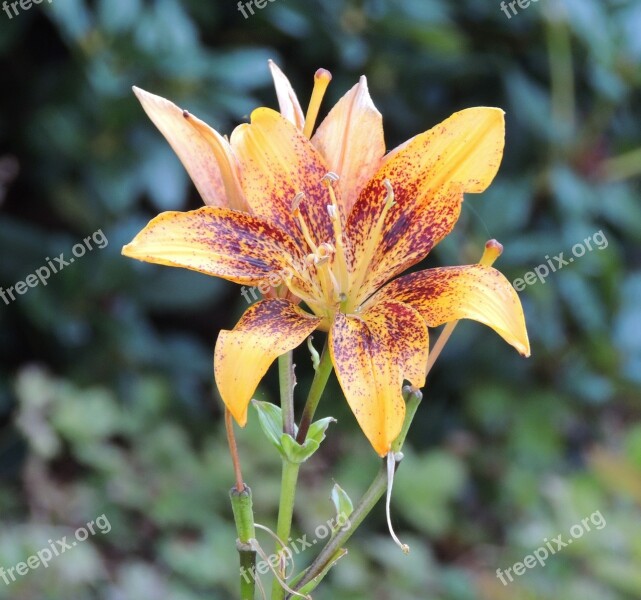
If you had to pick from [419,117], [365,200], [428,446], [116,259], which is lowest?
[428,446]

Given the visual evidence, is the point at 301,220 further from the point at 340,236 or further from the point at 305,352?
the point at 305,352

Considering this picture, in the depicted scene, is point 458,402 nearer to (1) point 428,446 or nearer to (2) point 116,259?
(1) point 428,446

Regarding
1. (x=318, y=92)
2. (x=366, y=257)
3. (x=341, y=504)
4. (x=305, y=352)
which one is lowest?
(x=305, y=352)

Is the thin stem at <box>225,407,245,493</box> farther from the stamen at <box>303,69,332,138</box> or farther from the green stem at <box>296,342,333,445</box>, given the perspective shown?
the stamen at <box>303,69,332,138</box>

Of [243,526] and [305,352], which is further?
[305,352]

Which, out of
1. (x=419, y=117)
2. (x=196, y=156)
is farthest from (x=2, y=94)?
(x=196, y=156)

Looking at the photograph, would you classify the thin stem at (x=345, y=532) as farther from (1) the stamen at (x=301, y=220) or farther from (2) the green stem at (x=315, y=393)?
(1) the stamen at (x=301, y=220)

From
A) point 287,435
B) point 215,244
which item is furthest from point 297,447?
point 215,244
